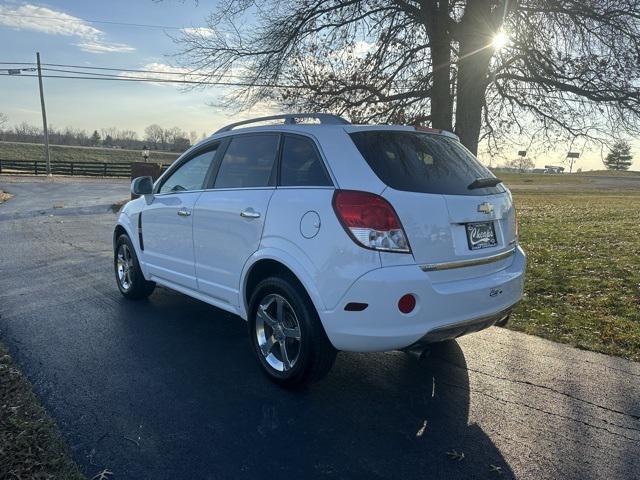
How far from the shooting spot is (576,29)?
29.6ft

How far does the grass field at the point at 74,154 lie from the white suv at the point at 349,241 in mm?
70257

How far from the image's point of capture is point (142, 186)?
5.24 meters

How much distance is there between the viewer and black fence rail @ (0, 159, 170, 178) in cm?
4492

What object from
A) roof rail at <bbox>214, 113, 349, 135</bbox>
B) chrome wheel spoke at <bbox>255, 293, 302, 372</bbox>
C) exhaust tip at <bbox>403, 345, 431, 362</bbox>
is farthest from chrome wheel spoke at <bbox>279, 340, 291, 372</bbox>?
roof rail at <bbox>214, 113, 349, 135</bbox>

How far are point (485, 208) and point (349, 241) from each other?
3.62 feet

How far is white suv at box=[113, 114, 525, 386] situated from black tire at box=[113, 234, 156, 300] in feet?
5.03

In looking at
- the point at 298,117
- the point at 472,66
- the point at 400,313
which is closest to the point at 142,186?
the point at 298,117

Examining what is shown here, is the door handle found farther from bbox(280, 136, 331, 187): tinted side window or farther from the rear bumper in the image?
the rear bumper

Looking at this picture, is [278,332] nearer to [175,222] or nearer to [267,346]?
[267,346]

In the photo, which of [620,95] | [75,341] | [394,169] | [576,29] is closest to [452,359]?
[394,169]

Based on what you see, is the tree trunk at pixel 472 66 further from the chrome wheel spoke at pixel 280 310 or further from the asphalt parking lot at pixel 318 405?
the chrome wheel spoke at pixel 280 310

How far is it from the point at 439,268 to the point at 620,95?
7.54 metres

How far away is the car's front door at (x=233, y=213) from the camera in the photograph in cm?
381

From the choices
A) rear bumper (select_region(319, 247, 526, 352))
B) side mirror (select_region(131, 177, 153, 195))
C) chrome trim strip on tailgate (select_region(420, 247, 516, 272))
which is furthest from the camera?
side mirror (select_region(131, 177, 153, 195))
